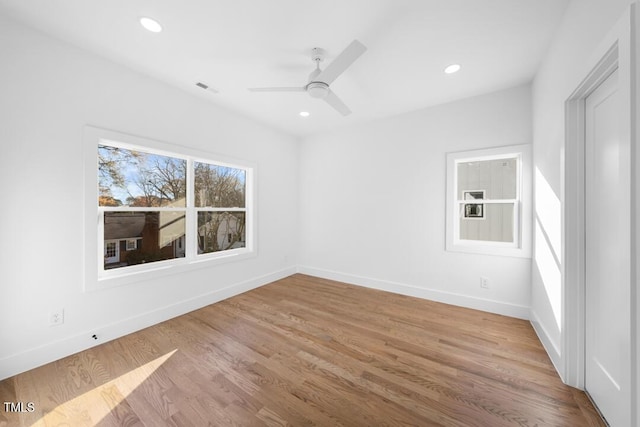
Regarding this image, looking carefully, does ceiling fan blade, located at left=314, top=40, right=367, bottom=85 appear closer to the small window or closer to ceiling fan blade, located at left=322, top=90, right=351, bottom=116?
ceiling fan blade, located at left=322, top=90, right=351, bottom=116

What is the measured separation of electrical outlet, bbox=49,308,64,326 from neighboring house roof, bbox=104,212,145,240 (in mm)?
696

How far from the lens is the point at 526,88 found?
2.69 metres

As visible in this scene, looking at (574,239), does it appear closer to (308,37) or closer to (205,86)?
(308,37)

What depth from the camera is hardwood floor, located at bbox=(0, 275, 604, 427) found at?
1.45 m

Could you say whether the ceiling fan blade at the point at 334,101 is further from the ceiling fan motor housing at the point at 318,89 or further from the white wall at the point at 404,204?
the white wall at the point at 404,204

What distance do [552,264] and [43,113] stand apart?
439cm

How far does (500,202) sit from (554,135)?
104 centimetres

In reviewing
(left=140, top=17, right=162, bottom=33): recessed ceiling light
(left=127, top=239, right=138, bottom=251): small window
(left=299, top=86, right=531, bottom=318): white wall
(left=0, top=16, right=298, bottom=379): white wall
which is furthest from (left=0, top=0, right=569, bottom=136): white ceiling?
(left=127, top=239, right=138, bottom=251): small window

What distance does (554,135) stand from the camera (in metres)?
1.94

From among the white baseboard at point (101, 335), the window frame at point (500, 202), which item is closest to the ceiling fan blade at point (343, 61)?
the window frame at point (500, 202)

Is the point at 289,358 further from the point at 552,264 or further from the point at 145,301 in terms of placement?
the point at 552,264

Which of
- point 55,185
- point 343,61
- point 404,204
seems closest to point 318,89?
point 343,61

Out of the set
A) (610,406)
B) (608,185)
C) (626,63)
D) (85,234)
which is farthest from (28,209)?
(610,406)

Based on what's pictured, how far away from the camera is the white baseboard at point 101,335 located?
1803 millimetres
